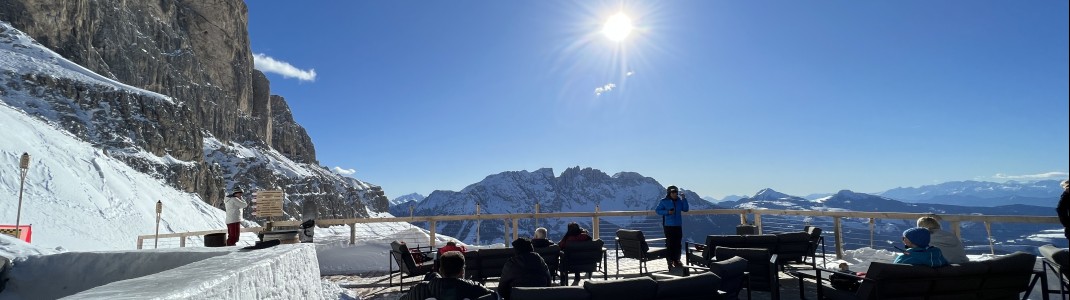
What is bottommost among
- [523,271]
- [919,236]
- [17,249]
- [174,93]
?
[523,271]

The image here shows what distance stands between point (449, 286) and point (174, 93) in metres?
106

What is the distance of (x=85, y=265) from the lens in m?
5.25

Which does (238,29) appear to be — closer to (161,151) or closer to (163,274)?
(161,151)

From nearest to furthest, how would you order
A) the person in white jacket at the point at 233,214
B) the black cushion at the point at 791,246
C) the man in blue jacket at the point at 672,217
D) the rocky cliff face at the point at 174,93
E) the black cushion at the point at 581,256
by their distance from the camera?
the black cushion at the point at 581,256
the black cushion at the point at 791,246
the man in blue jacket at the point at 672,217
the person in white jacket at the point at 233,214
the rocky cliff face at the point at 174,93

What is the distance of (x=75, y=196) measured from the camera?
28547mm

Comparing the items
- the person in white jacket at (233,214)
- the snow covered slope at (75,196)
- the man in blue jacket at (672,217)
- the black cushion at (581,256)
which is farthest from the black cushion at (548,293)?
the snow covered slope at (75,196)

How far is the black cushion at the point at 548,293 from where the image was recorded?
9.56ft

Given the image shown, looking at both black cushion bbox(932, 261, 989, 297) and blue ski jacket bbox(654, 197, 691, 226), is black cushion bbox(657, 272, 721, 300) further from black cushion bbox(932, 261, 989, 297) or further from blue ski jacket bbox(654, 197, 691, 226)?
blue ski jacket bbox(654, 197, 691, 226)

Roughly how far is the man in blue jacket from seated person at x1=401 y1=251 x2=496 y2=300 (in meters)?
4.58

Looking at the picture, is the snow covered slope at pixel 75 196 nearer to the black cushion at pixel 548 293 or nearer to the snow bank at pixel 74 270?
the snow bank at pixel 74 270

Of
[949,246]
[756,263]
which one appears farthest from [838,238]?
[949,246]

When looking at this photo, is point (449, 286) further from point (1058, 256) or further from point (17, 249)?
point (17, 249)

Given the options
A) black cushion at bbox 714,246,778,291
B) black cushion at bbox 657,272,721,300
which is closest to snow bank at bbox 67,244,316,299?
black cushion at bbox 657,272,721,300

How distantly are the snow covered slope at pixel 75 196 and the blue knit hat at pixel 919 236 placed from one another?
89.2ft
